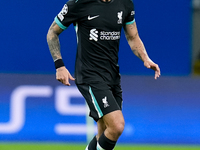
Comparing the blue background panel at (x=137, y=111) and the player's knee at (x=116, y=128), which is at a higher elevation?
the player's knee at (x=116, y=128)

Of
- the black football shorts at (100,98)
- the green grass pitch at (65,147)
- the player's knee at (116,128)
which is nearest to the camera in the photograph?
the player's knee at (116,128)

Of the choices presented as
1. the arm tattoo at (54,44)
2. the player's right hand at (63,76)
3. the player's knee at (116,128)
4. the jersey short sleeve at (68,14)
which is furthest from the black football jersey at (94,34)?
the player's knee at (116,128)

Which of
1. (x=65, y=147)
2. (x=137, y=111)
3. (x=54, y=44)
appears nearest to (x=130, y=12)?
(x=54, y=44)

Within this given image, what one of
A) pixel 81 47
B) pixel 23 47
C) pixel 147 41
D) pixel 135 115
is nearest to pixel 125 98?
pixel 135 115

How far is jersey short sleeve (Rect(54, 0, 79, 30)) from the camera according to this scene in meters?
5.81

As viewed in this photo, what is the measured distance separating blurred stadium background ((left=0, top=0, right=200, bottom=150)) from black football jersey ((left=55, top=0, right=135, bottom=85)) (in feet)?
8.71

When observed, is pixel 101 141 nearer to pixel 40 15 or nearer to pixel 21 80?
pixel 21 80

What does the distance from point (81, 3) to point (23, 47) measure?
376cm

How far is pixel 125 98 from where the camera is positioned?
8.98m

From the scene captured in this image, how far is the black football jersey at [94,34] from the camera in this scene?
5.83 m

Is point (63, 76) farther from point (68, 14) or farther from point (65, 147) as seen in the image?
point (65, 147)

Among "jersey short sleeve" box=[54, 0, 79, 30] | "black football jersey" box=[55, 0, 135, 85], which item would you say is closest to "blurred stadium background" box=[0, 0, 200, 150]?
"black football jersey" box=[55, 0, 135, 85]

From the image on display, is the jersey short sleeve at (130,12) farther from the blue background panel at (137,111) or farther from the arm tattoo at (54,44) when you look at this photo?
the blue background panel at (137,111)

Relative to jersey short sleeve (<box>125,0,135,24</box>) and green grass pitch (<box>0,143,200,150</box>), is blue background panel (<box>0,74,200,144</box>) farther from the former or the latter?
jersey short sleeve (<box>125,0,135,24</box>)
